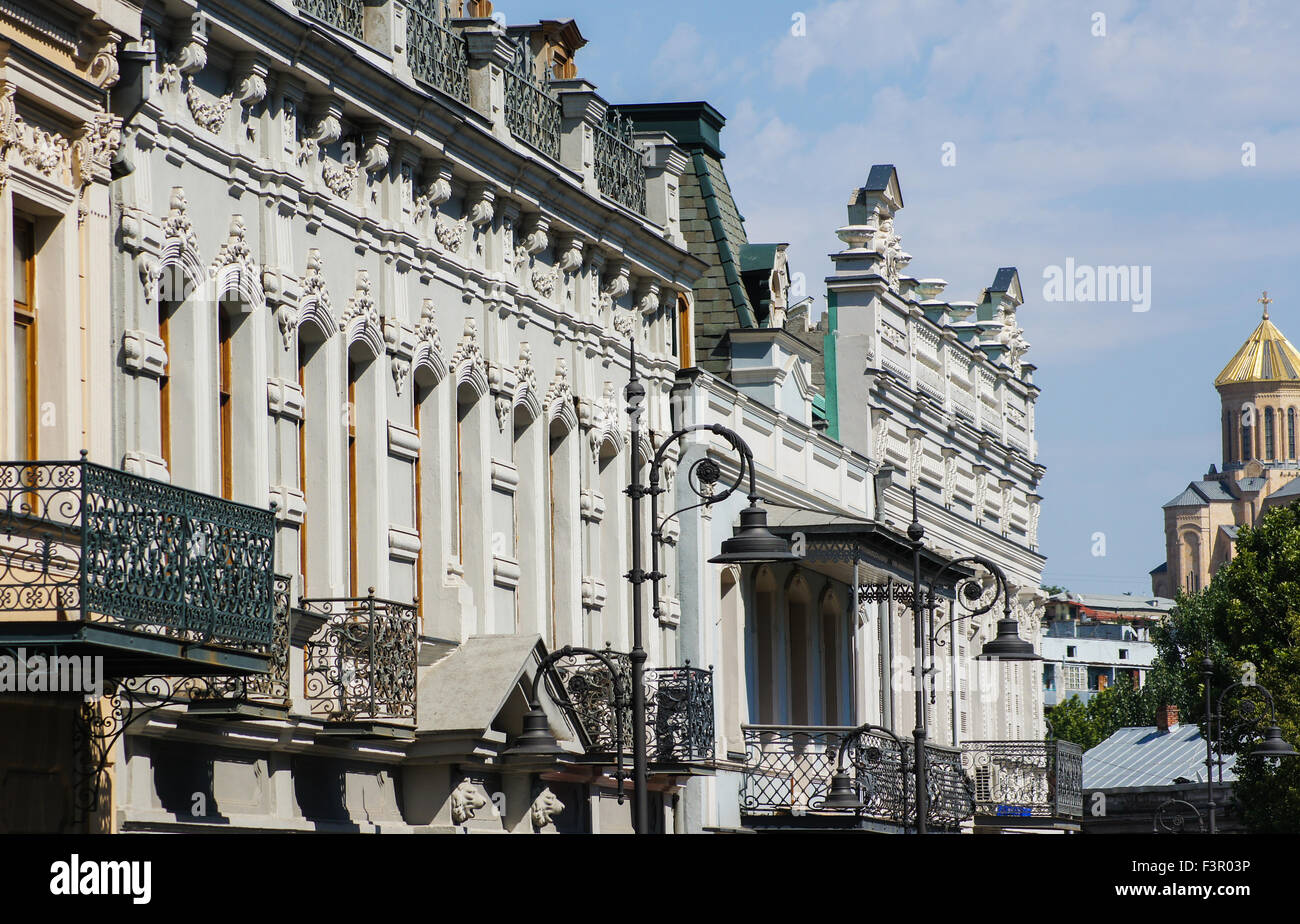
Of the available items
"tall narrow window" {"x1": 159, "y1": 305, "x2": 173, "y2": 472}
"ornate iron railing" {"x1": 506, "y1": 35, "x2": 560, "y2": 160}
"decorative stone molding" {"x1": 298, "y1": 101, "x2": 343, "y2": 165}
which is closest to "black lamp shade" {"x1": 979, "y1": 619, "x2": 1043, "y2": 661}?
"ornate iron railing" {"x1": 506, "y1": 35, "x2": 560, "y2": 160}

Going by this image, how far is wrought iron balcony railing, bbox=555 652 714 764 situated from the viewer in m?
26.4

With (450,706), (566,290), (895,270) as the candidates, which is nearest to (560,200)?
(566,290)

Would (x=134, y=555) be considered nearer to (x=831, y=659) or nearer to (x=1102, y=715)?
(x=831, y=659)

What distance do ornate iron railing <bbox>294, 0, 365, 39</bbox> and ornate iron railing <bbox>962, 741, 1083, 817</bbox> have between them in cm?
2166

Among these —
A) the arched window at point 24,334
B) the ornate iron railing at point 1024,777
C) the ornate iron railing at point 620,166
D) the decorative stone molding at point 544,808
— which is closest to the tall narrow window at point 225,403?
the arched window at point 24,334

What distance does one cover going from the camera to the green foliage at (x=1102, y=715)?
118 meters

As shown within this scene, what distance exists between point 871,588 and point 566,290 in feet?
32.7

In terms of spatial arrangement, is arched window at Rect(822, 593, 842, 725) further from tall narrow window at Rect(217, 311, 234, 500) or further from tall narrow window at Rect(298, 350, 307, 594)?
tall narrow window at Rect(217, 311, 234, 500)

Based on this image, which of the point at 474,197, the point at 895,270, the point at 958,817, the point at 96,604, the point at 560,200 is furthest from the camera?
the point at 895,270

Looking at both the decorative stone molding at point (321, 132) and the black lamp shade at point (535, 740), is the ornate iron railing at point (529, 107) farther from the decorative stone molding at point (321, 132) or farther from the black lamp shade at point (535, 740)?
the black lamp shade at point (535, 740)

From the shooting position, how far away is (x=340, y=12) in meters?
22.1

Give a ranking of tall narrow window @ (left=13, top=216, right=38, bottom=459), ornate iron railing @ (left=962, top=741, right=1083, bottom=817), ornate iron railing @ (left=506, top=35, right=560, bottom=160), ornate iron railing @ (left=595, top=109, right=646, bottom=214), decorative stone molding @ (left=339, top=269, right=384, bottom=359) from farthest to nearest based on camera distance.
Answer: ornate iron railing @ (left=962, top=741, right=1083, bottom=817), ornate iron railing @ (left=595, top=109, right=646, bottom=214), ornate iron railing @ (left=506, top=35, right=560, bottom=160), decorative stone molding @ (left=339, top=269, right=384, bottom=359), tall narrow window @ (left=13, top=216, right=38, bottom=459)
